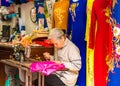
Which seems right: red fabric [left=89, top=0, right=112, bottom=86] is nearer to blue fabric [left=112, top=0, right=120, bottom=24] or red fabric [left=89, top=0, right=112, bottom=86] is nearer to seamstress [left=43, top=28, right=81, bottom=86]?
blue fabric [left=112, top=0, right=120, bottom=24]

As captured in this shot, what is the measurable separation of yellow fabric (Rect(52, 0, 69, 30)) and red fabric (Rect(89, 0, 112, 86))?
0.63m

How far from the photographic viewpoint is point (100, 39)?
2.68 meters

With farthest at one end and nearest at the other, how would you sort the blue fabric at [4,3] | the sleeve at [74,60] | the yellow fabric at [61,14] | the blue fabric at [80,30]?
1. the blue fabric at [4,3]
2. the yellow fabric at [61,14]
3. the blue fabric at [80,30]
4. the sleeve at [74,60]

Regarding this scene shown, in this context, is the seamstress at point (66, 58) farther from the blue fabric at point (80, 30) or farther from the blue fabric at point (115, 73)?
the blue fabric at point (115, 73)

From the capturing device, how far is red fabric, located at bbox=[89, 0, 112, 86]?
8.63 feet

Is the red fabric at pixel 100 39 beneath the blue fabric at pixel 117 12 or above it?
beneath

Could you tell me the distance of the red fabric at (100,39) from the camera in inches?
104

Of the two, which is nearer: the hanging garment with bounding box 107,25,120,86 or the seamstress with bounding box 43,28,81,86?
the hanging garment with bounding box 107,25,120,86

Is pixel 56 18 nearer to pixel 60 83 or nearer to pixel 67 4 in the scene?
pixel 67 4

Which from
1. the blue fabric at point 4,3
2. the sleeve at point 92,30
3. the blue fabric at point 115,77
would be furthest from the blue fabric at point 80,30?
the blue fabric at point 4,3

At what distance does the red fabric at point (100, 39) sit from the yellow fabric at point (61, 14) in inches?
24.9

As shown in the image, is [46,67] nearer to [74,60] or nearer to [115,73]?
[74,60]

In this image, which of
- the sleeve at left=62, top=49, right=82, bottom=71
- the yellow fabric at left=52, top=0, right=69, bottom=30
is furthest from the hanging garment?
the yellow fabric at left=52, top=0, right=69, bottom=30

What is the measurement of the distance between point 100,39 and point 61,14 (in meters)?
0.85
